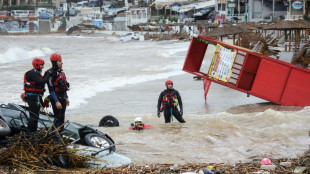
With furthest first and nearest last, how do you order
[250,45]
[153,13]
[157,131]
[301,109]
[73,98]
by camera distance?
[153,13] → [250,45] → [73,98] → [301,109] → [157,131]

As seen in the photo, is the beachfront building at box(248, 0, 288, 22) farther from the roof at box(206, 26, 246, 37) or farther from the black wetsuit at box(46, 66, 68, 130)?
the black wetsuit at box(46, 66, 68, 130)

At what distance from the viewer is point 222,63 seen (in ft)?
58.5

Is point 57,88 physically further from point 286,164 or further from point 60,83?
point 286,164

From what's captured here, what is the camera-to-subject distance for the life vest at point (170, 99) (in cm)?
1206

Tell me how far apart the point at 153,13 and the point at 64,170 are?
11472cm

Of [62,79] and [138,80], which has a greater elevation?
[62,79]

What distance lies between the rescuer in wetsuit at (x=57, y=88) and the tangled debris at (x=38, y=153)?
1564mm

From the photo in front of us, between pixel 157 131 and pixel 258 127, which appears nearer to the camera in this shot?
pixel 157 131

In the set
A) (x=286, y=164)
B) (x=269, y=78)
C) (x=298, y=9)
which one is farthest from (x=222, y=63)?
(x=298, y=9)

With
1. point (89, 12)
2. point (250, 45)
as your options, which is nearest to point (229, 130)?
point (250, 45)

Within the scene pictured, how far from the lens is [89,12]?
168 metres

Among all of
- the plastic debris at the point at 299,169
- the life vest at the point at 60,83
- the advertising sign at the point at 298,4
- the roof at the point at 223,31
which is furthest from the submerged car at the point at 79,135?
the advertising sign at the point at 298,4

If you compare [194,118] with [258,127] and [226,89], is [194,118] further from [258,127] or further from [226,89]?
[226,89]

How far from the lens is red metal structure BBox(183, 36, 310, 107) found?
1630 centimetres
